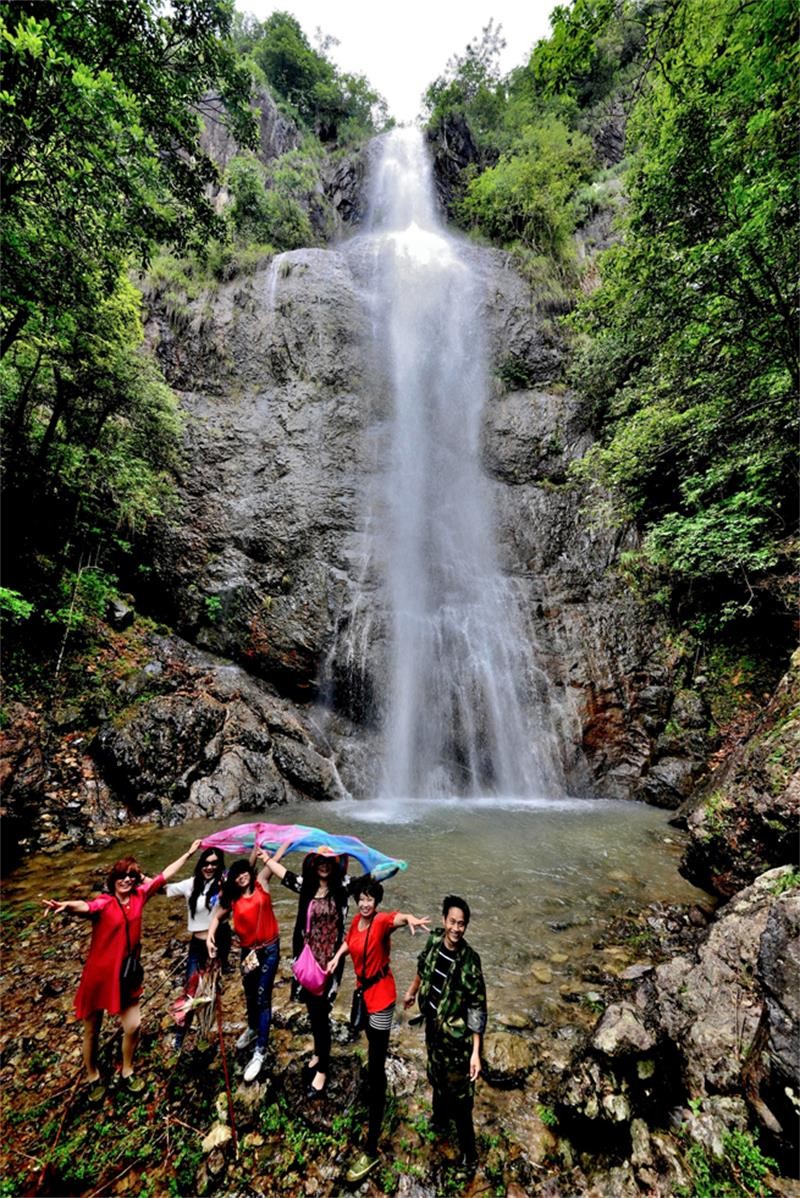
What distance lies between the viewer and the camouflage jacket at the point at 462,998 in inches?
97.7

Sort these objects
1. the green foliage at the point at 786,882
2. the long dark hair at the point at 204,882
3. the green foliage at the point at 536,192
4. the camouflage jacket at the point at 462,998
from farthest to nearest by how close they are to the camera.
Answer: the green foliage at the point at 536,192
the green foliage at the point at 786,882
the long dark hair at the point at 204,882
the camouflage jacket at the point at 462,998

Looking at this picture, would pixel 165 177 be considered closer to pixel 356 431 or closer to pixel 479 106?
pixel 356 431

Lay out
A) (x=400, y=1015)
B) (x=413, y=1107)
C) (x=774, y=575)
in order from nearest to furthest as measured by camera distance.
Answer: (x=413, y=1107) < (x=400, y=1015) < (x=774, y=575)

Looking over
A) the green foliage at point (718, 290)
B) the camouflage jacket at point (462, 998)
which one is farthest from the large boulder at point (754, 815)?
the green foliage at point (718, 290)

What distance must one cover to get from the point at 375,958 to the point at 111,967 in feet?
5.74

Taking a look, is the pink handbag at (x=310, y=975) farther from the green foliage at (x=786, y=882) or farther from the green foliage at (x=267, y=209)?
the green foliage at (x=267, y=209)

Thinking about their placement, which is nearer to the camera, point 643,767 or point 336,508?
point 643,767

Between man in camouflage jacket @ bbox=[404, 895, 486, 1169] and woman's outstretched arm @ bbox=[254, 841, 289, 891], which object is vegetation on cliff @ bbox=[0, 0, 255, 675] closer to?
woman's outstretched arm @ bbox=[254, 841, 289, 891]

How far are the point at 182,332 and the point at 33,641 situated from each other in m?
12.2

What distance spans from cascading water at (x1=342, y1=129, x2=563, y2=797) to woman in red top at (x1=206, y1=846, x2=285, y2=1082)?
7595 mm

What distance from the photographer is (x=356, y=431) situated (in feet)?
51.6

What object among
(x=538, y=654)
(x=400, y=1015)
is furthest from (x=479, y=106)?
(x=400, y=1015)

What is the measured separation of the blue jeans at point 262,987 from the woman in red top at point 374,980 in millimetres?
510

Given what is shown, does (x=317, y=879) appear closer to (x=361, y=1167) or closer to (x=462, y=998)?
(x=462, y=998)
